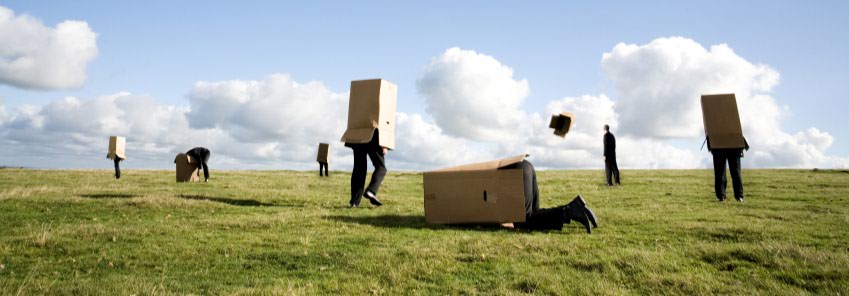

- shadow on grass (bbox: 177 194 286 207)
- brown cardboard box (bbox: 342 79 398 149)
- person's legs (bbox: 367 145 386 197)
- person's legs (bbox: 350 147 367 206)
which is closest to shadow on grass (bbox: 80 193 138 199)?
shadow on grass (bbox: 177 194 286 207)

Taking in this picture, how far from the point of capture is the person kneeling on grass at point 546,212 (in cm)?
784

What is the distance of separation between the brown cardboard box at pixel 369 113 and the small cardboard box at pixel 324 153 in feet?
66.3

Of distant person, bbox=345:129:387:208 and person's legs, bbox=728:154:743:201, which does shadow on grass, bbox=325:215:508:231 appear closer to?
distant person, bbox=345:129:387:208

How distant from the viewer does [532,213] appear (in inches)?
320

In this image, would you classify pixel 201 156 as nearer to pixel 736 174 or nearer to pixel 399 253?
pixel 399 253

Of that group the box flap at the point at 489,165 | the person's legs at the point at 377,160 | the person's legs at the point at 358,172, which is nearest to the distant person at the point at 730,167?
the box flap at the point at 489,165

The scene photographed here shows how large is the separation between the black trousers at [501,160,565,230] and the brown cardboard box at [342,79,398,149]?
4128 mm

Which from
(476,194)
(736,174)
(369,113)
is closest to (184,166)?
(369,113)

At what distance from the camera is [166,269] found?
5699 millimetres

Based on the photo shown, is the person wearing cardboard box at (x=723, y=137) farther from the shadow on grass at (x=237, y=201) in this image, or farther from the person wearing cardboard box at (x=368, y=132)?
the shadow on grass at (x=237, y=201)

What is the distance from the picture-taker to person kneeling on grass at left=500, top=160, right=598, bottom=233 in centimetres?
784

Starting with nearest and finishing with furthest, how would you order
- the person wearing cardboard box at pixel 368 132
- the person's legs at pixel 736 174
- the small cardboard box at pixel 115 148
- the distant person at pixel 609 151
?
the person wearing cardboard box at pixel 368 132, the person's legs at pixel 736 174, the distant person at pixel 609 151, the small cardboard box at pixel 115 148

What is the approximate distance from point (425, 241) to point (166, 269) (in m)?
3.12

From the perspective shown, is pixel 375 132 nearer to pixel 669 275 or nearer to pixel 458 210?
pixel 458 210
